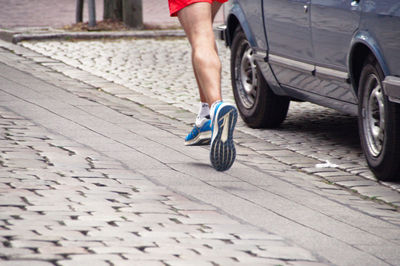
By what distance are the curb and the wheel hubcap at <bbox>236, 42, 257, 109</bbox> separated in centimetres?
634

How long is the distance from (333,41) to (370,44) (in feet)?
2.03

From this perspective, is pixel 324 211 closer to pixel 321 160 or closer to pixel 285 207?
pixel 285 207

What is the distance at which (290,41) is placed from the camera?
24.1 feet

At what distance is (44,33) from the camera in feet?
48.1

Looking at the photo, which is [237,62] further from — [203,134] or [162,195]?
[162,195]

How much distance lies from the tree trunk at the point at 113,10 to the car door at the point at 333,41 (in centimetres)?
965

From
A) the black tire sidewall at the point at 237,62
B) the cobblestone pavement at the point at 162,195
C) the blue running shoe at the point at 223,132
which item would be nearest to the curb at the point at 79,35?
the cobblestone pavement at the point at 162,195

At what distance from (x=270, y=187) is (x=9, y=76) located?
5.21 m

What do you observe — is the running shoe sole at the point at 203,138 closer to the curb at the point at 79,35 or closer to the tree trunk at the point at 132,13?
the curb at the point at 79,35

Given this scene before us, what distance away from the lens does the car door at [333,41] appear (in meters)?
6.38

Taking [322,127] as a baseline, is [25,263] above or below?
above

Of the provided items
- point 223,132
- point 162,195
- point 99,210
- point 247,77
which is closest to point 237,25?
point 247,77

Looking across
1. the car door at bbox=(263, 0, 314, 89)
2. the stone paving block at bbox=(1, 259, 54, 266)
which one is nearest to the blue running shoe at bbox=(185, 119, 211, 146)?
the car door at bbox=(263, 0, 314, 89)

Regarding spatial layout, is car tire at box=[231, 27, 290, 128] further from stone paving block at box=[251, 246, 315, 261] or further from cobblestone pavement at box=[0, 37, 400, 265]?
stone paving block at box=[251, 246, 315, 261]
